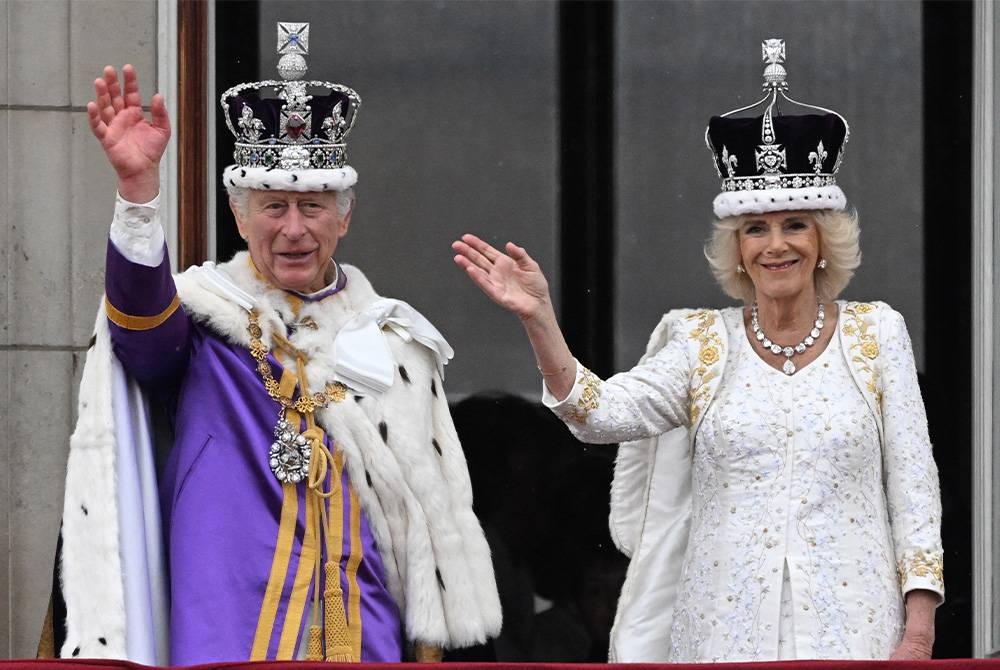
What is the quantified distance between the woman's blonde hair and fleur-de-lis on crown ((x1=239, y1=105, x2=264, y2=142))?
0.96 metres

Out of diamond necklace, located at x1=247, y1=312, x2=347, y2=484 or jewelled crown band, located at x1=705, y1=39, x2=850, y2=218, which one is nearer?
diamond necklace, located at x1=247, y1=312, x2=347, y2=484

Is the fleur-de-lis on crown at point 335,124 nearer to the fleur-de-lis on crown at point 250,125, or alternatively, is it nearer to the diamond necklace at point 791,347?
the fleur-de-lis on crown at point 250,125

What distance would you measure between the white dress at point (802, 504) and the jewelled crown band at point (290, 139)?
67 cm

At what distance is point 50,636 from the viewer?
383 cm

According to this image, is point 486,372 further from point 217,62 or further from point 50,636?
point 50,636

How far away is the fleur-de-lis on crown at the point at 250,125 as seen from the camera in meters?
4.04

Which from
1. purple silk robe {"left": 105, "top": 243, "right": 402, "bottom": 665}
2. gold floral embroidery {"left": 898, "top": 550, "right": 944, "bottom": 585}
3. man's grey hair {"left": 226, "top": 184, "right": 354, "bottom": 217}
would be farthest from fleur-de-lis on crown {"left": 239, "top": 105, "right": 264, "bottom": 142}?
gold floral embroidery {"left": 898, "top": 550, "right": 944, "bottom": 585}

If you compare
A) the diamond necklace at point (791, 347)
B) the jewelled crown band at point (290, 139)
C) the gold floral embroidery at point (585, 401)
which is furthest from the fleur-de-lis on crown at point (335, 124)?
the diamond necklace at point (791, 347)

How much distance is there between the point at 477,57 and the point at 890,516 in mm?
2009

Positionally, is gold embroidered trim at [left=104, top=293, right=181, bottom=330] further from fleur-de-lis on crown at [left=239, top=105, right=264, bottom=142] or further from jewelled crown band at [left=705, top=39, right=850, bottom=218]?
jewelled crown band at [left=705, top=39, right=850, bottom=218]

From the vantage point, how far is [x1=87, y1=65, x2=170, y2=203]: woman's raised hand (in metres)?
3.70

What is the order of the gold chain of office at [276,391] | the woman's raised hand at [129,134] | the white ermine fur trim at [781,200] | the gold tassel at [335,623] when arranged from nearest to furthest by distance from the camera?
the woman's raised hand at [129,134] < the gold tassel at [335,623] < the gold chain of office at [276,391] < the white ermine fur trim at [781,200]

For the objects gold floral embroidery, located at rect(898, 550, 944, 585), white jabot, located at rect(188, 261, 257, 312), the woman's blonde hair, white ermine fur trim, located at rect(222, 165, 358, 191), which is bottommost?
gold floral embroidery, located at rect(898, 550, 944, 585)

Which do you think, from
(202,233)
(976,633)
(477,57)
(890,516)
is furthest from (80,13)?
(976,633)
